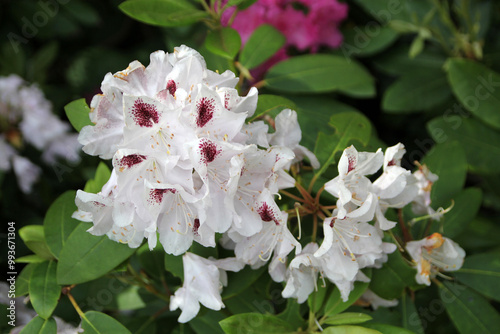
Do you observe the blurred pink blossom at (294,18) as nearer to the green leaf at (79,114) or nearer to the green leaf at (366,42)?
the green leaf at (366,42)

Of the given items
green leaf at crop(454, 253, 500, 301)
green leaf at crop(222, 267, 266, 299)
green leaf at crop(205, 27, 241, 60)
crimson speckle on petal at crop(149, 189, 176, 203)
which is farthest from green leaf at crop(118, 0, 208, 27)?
green leaf at crop(454, 253, 500, 301)

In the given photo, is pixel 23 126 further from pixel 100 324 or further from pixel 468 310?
pixel 468 310

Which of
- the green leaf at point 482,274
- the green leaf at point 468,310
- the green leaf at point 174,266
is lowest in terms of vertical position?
the green leaf at point 468,310

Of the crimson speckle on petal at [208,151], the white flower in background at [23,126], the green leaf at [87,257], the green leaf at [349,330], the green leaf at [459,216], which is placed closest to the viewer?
the crimson speckle on petal at [208,151]

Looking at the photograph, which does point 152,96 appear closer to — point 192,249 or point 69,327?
point 192,249

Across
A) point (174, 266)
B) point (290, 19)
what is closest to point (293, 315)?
point (174, 266)

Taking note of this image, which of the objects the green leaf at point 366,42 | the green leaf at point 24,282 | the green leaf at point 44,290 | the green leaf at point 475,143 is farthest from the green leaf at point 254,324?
the green leaf at point 366,42
